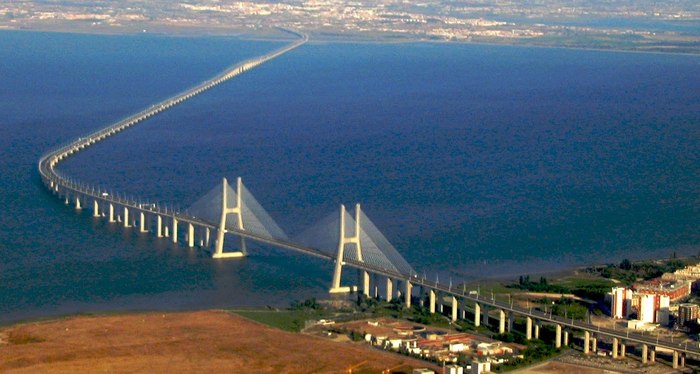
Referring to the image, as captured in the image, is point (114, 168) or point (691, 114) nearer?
point (114, 168)

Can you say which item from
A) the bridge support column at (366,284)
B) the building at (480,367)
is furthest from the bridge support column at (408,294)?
the building at (480,367)

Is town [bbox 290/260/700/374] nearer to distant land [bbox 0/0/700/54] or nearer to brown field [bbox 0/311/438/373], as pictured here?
brown field [bbox 0/311/438/373]

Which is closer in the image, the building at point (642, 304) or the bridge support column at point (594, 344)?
the bridge support column at point (594, 344)

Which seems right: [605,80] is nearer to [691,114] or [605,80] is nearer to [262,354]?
[691,114]

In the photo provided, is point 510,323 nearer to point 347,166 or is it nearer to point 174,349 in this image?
point 174,349

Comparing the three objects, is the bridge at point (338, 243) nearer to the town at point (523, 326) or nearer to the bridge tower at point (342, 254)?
the bridge tower at point (342, 254)

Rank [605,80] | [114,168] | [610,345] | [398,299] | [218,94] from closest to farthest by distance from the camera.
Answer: [610,345]
[398,299]
[114,168]
[218,94]
[605,80]

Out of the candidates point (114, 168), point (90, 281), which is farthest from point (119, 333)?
point (114, 168)
